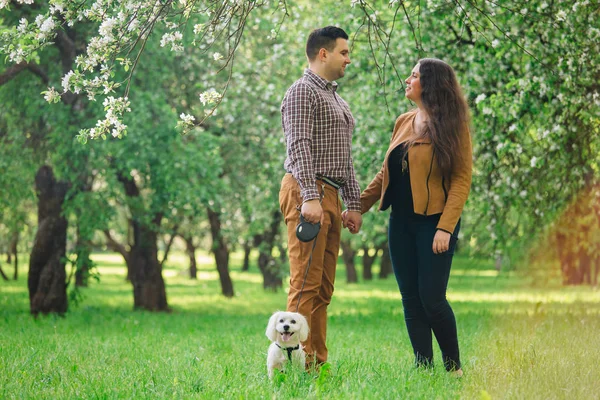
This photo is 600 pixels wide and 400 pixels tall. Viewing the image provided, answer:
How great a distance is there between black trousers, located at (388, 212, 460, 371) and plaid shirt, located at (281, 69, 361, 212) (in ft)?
1.75

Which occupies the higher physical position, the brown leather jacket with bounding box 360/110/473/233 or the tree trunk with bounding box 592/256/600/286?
the brown leather jacket with bounding box 360/110/473/233

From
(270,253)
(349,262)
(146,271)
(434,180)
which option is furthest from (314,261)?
(349,262)

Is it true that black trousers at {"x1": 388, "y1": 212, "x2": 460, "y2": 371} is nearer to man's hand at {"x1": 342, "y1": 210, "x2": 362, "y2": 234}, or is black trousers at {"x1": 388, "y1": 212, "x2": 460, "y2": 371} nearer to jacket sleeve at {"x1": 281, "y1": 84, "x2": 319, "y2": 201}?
man's hand at {"x1": 342, "y1": 210, "x2": 362, "y2": 234}

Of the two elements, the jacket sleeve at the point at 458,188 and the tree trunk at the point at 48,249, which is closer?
the jacket sleeve at the point at 458,188

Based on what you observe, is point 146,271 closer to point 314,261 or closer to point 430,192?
point 314,261

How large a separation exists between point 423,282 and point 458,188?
681 mm

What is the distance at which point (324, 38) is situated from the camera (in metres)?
5.09

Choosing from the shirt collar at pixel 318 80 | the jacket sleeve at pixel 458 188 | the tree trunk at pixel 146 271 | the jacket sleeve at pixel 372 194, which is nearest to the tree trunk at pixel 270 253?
the tree trunk at pixel 146 271

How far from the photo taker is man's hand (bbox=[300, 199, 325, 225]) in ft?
15.6

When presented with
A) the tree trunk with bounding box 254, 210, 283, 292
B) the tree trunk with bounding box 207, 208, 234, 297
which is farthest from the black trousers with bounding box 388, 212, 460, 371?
the tree trunk with bounding box 207, 208, 234, 297

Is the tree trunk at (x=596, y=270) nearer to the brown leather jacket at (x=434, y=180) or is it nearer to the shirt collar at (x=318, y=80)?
the brown leather jacket at (x=434, y=180)

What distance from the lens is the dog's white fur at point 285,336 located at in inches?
185

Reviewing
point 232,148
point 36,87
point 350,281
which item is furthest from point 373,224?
point 350,281

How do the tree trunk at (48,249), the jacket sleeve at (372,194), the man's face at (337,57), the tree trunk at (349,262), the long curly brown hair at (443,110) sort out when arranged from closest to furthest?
the long curly brown hair at (443,110)
the man's face at (337,57)
the jacket sleeve at (372,194)
the tree trunk at (48,249)
the tree trunk at (349,262)
